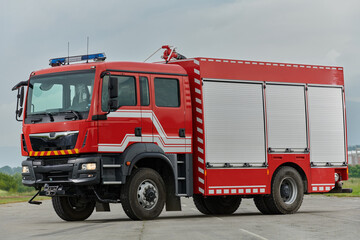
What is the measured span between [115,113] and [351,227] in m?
5.50

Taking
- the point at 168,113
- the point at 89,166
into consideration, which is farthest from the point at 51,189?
the point at 168,113

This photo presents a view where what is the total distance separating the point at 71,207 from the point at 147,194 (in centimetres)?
246

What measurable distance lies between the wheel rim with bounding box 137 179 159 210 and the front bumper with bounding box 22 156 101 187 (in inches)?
45.8

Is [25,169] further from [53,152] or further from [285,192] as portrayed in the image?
[285,192]

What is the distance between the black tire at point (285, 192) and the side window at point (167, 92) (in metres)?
3.75

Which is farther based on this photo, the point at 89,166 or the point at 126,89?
the point at 126,89

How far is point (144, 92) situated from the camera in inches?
634

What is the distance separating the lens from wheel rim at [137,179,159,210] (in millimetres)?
15914

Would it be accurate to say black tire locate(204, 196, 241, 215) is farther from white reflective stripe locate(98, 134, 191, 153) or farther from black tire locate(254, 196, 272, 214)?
white reflective stripe locate(98, 134, 191, 153)

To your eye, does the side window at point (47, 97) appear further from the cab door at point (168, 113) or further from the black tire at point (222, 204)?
the black tire at point (222, 204)

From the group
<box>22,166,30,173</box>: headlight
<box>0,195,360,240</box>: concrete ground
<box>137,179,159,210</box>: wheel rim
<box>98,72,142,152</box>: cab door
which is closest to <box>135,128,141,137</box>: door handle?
<box>98,72,142,152</box>: cab door

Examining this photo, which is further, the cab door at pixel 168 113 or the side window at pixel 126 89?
the cab door at pixel 168 113

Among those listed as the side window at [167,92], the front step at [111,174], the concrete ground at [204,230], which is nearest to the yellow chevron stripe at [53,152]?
the front step at [111,174]

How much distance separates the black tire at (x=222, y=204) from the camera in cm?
1975
